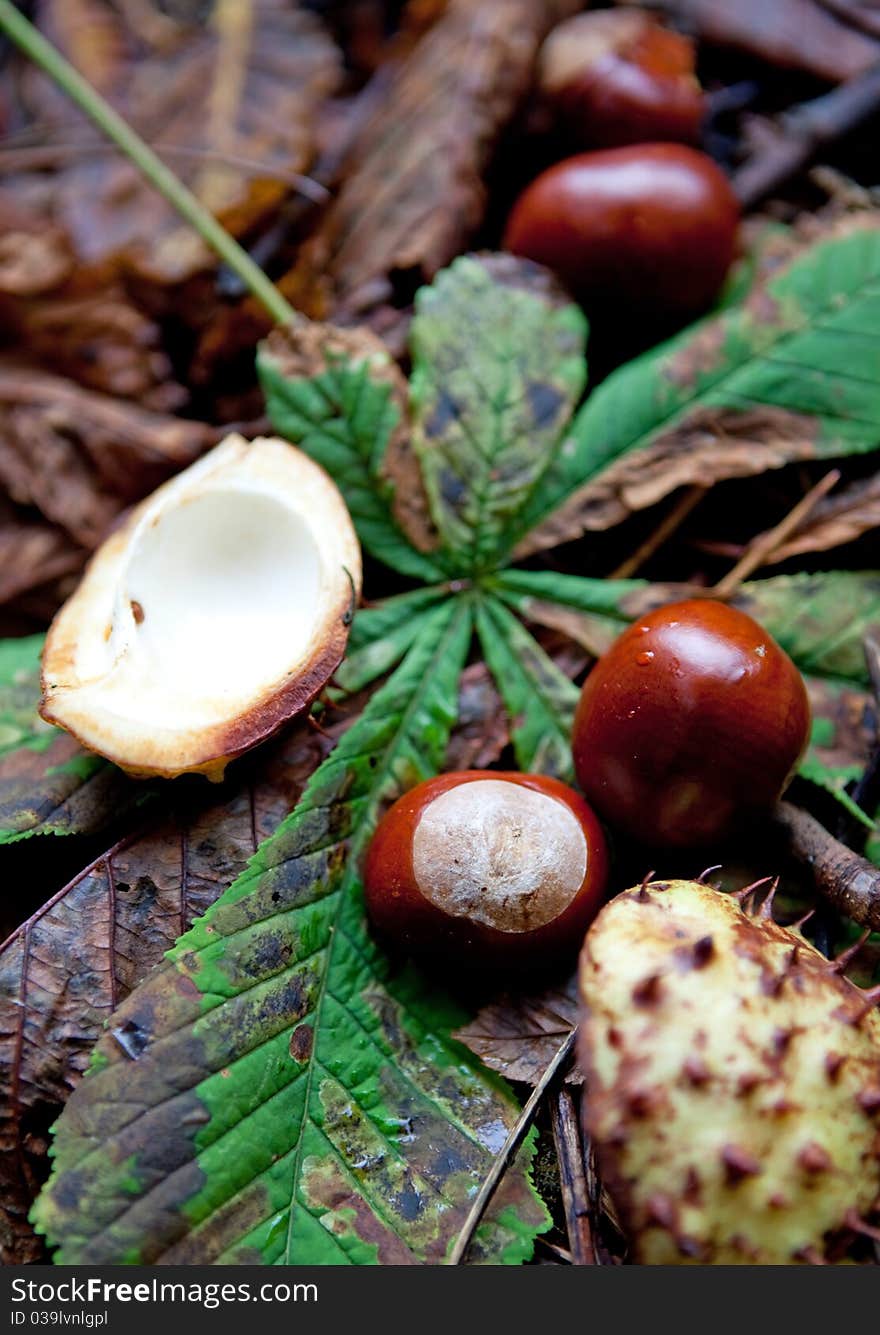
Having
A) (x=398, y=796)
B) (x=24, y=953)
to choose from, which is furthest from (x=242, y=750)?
(x=24, y=953)

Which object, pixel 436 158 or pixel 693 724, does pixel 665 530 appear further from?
pixel 436 158

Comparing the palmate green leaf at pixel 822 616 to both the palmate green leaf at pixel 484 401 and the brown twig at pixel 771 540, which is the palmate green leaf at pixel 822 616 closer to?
the brown twig at pixel 771 540

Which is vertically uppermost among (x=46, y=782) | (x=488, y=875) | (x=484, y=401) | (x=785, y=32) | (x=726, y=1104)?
(x=785, y=32)

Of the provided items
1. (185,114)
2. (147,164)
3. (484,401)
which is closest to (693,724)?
(484,401)

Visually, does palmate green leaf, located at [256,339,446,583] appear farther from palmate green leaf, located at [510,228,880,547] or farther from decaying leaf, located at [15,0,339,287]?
decaying leaf, located at [15,0,339,287]

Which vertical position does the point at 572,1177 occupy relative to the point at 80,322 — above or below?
below

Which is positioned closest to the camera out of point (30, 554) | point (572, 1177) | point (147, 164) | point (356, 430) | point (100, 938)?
point (572, 1177)

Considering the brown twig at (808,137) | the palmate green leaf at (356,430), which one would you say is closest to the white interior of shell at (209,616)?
the palmate green leaf at (356,430)
